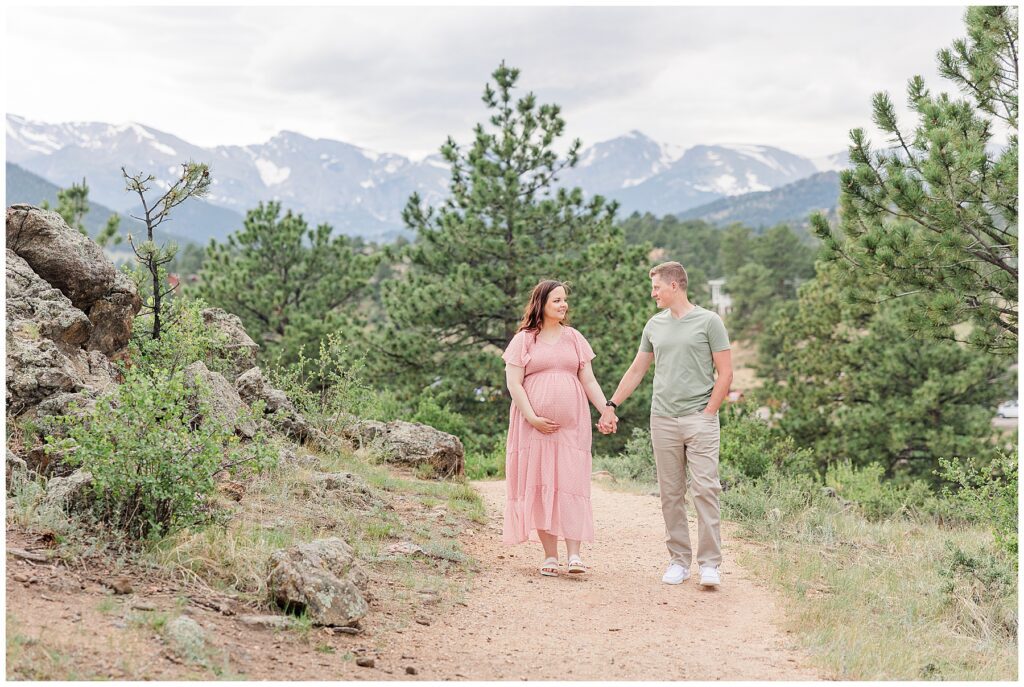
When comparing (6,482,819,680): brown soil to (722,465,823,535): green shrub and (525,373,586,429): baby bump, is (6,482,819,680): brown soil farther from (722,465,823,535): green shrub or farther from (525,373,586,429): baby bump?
(722,465,823,535): green shrub

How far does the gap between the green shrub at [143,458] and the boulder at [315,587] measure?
64 cm

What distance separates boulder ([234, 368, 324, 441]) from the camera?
9.02 meters

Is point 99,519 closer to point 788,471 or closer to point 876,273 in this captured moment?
point 876,273

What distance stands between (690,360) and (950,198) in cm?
539

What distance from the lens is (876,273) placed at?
34.2ft

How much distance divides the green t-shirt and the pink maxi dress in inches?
22.5

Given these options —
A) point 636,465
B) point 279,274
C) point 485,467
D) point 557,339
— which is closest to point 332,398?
point 485,467

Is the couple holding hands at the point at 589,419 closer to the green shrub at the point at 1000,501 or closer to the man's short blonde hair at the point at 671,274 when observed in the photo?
the man's short blonde hair at the point at 671,274

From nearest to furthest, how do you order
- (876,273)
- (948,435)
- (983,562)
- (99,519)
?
(99,519) → (983,562) → (876,273) → (948,435)

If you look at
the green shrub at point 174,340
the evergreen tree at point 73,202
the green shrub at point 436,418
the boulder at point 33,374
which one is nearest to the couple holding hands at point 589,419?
the boulder at point 33,374

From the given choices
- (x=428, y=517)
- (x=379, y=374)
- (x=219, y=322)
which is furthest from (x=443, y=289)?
(x=428, y=517)

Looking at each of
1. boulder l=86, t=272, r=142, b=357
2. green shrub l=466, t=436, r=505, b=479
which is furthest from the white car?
boulder l=86, t=272, r=142, b=357

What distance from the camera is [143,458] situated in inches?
187

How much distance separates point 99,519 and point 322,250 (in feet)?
62.8
